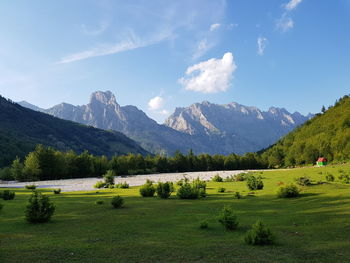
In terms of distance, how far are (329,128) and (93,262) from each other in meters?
189

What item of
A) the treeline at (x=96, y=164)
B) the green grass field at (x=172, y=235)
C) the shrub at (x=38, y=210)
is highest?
the treeline at (x=96, y=164)

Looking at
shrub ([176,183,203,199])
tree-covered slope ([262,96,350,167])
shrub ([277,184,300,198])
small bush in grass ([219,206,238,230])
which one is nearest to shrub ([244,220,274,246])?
small bush in grass ([219,206,238,230])

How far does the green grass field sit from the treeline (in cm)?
9093

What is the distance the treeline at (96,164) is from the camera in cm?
10681

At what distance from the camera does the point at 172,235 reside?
17219 mm

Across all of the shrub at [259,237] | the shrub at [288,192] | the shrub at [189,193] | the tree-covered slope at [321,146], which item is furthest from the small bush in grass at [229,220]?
the tree-covered slope at [321,146]

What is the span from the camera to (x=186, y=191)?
38625mm

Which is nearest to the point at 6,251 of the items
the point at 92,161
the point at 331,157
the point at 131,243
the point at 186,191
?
the point at 131,243

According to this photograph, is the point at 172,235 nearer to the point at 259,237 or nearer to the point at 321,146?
the point at 259,237

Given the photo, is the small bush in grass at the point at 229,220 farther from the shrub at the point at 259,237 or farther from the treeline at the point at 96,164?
the treeline at the point at 96,164

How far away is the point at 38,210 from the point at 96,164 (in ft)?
379

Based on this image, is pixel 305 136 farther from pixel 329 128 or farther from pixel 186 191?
pixel 186 191

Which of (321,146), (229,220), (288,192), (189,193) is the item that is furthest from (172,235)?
(321,146)

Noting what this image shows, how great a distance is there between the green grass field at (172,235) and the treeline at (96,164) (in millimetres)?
90931
